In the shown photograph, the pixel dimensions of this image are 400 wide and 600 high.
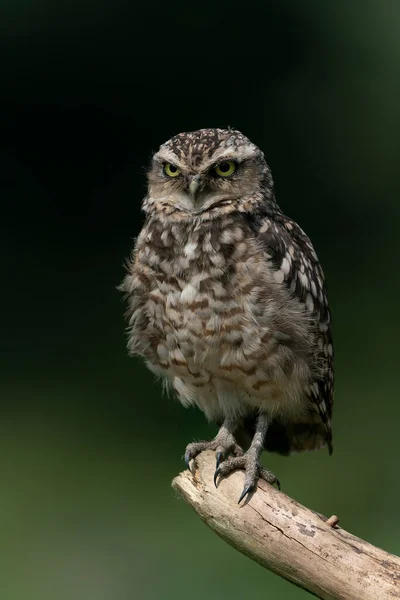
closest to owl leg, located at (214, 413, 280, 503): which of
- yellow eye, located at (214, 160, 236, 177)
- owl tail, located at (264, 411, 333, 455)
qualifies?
owl tail, located at (264, 411, 333, 455)

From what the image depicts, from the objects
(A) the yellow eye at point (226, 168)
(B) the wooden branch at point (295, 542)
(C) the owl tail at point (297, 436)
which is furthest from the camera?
(C) the owl tail at point (297, 436)

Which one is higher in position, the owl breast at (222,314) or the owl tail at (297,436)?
the owl breast at (222,314)

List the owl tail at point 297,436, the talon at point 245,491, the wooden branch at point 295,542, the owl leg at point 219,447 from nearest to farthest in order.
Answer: the wooden branch at point 295,542
the talon at point 245,491
the owl leg at point 219,447
the owl tail at point 297,436

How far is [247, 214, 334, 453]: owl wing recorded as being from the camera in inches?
112

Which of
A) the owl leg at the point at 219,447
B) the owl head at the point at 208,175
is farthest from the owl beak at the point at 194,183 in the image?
the owl leg at the point at 219,447

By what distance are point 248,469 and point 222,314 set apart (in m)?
0.46

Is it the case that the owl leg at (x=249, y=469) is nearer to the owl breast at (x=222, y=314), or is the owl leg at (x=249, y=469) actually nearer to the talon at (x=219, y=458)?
the talon at (x=219, y=458)

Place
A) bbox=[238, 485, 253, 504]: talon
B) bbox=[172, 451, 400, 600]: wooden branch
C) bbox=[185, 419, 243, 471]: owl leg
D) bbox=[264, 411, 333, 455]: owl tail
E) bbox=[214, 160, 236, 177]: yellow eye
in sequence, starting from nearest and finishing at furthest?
bbox=[172, 451, 400, 600]: wooden branch
bbox=[238, 485, 253, 504]: talon
bbox=[214, 160, 236, 177]: yellow eye
bbox=[185, 419, 243, 471]: owl leg
bbox=[264, 411, 333, 455]: owl tail

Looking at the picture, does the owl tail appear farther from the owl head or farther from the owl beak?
the owl beak

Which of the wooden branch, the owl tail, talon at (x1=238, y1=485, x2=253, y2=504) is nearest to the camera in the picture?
the wooden branch

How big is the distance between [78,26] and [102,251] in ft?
4.10

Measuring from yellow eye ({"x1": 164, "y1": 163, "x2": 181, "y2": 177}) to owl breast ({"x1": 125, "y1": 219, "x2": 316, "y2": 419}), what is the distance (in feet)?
0.52

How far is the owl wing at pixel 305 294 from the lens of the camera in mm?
2848

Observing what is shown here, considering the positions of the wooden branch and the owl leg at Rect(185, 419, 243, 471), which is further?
the owl leg at Rect(185, 419, 243, 471)
